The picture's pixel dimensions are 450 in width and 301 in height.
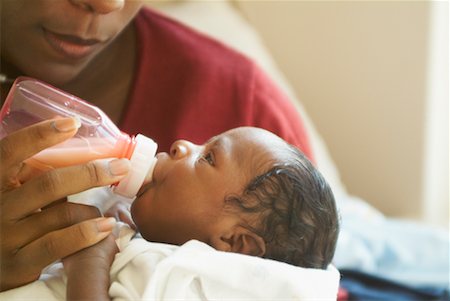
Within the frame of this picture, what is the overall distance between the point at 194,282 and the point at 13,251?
25 cm

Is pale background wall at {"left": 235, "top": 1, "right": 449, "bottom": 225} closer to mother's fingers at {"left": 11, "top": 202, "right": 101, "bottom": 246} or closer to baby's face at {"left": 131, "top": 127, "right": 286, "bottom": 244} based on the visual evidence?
baby's face at {"left": 131, "top": 127, "right": 286, "bottom": 244}

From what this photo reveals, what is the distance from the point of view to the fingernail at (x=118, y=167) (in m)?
0.91

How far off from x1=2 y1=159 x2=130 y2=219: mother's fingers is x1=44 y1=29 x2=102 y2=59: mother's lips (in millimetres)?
298

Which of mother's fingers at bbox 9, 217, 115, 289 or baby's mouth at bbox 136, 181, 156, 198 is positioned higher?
baby's mouth at bbox 136, 181, 156, 198

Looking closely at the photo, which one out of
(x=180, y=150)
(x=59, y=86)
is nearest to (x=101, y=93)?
(x=59, y=86)

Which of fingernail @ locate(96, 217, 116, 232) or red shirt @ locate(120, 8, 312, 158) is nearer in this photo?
fingernail @ locate(96, 217, 116, 232)

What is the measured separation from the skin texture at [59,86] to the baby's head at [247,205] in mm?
97

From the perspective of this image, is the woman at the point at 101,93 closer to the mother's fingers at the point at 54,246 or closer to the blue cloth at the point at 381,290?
the mother's fingers at the point at 54,246

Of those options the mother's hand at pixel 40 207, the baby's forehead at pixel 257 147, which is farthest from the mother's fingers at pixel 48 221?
the baby's forehead at pixel 257 147

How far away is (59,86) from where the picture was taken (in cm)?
130

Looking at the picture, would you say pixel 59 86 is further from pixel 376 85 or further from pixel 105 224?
pixel 376 85

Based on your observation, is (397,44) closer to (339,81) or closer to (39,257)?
(339,81)

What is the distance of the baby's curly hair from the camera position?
961 mm

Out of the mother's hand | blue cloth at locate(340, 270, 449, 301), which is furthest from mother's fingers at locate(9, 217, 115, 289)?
blue cloth at locate(340, 270, 449, 301)
